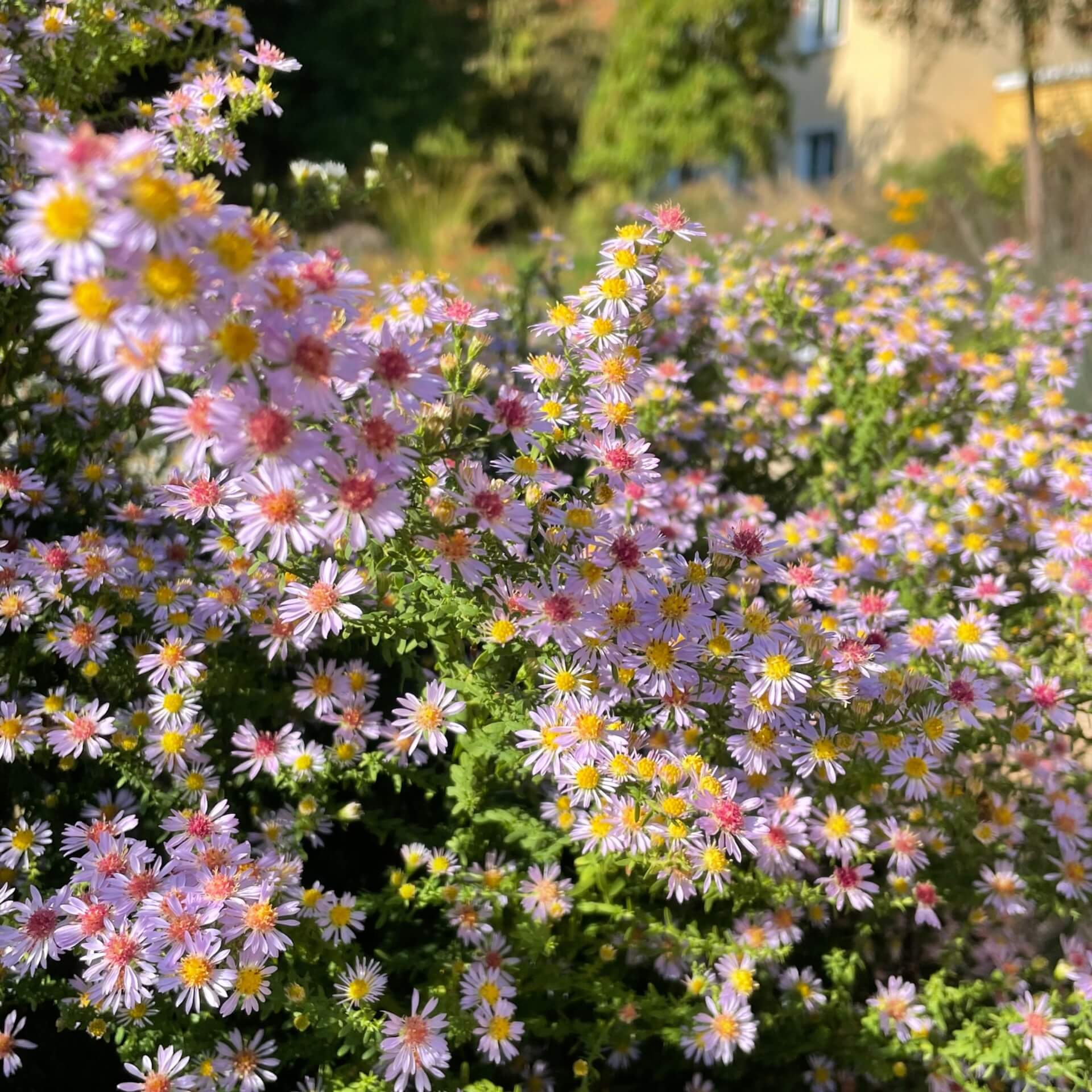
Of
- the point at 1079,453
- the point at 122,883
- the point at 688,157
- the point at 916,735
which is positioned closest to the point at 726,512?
the point at 1079,453

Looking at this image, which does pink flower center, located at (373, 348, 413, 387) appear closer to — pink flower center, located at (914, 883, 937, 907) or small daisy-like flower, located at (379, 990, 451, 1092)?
small daisy-like flower, located at (379, 990, 451, 1092)

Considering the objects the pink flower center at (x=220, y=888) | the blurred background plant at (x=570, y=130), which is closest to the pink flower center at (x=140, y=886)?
the pink flower center at (x=220, y=888)

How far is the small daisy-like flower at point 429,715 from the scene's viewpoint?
4.88 ft

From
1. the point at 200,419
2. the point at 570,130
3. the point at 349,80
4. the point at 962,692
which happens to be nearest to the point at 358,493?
the point at 200,419

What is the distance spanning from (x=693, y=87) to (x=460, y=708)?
12434mm

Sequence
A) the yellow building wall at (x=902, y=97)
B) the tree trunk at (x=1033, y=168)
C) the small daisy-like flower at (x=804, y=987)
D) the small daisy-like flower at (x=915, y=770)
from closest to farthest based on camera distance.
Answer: the small daisy-like flower at (x=915, y=770) → the small daisy-like flower at (x=804, y=987) → the tree trunk at (x=1033, y=168) → the yellow building wall at (x=902, y=97)

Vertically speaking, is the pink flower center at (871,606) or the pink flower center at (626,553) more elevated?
the pink flower center at (626,553)

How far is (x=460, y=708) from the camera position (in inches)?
57.9

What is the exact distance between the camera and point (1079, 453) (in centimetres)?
234

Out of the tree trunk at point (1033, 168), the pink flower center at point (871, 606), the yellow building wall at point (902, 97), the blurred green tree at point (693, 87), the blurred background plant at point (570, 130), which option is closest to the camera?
the pink flower center at point (871, 606)

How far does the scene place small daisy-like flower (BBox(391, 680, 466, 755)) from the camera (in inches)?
58.6

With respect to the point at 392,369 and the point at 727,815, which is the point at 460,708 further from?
the point at 392,369

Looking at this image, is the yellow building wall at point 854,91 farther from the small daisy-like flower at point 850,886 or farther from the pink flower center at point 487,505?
the pink flower center at point 487,505

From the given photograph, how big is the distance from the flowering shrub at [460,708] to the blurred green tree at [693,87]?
11.1m
